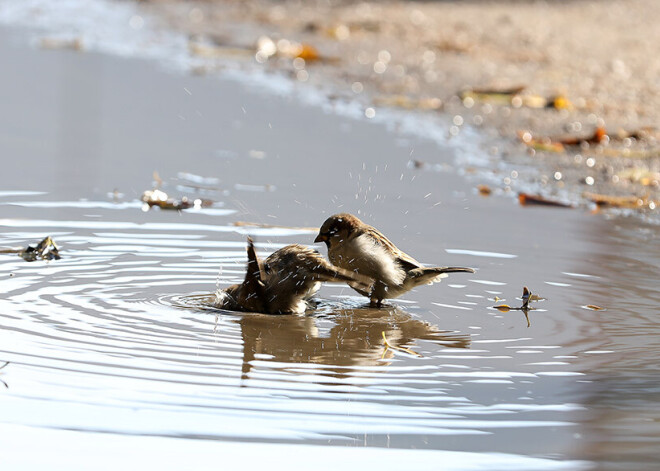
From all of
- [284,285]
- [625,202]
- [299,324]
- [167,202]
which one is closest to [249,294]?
[284,285]

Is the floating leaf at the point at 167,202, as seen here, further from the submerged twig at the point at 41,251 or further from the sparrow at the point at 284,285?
the sparrow at the point at 284,285

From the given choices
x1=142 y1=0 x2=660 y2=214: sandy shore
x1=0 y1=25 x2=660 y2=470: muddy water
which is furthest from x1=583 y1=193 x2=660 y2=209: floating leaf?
x1=0 y1=25 x2=660 y2=470: muddy water

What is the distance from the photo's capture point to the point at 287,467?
3.56 meters

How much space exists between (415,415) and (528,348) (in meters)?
1.20

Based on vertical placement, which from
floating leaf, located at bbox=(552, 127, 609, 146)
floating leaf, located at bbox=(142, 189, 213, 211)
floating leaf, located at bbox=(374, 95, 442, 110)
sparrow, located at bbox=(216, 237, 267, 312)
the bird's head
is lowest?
sparrow, located at bbox=(216, 237, 267, 312)

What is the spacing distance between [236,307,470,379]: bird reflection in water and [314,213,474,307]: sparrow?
0.13 meters

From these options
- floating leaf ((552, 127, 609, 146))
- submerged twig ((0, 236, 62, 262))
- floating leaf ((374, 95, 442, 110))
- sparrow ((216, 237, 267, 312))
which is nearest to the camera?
sparrow ((216, 237, 267, 312))

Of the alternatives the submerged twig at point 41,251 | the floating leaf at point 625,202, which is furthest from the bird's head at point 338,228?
the floating leaf at point 625,202

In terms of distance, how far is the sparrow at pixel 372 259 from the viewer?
5891 millimetres

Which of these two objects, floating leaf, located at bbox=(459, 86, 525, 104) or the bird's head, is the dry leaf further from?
floating leaf, located at bbox=(459, 86, 525, 104)

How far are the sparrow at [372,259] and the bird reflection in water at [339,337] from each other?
0.41 ft

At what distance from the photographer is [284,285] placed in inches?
225

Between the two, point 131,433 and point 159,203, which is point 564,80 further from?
point 131,433

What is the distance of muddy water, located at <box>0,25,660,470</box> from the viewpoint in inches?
150
